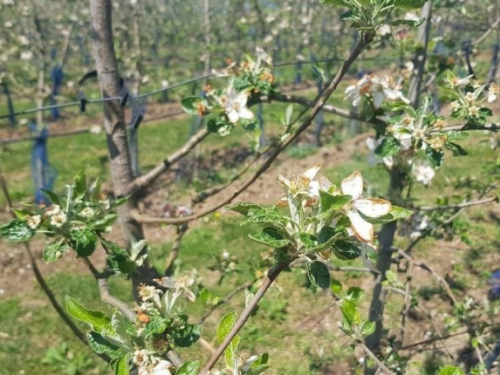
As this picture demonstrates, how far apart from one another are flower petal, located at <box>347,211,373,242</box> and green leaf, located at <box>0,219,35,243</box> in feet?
2.64

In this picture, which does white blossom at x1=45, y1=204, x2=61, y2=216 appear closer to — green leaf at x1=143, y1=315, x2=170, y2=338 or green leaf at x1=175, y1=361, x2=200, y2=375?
green leaf at x1=143, y1=315, x2=170, y2=338

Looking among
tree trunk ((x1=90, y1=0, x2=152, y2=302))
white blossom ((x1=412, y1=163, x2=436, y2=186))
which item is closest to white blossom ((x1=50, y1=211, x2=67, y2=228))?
tree trunk ((x1=90, y1=0, x2=152, y2=302))

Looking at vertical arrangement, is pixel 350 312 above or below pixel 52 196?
below

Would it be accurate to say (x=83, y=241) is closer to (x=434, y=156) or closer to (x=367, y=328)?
(x=367, y=328)

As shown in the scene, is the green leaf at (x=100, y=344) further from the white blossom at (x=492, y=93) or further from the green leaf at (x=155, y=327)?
the white blossom at (x=492, y=93)

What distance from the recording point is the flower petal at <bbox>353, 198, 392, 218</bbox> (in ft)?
2.57

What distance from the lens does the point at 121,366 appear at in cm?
91

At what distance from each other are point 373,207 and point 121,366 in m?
0.55

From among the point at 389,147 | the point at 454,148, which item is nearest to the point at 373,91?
the point at 389,147

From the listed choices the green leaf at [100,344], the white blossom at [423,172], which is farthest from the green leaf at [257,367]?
the white blossom at [423,172]

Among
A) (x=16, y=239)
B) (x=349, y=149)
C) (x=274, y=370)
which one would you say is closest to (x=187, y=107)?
(x=16, y=239)

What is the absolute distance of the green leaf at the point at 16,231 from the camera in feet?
3.89

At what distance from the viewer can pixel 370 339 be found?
2688 millimetres

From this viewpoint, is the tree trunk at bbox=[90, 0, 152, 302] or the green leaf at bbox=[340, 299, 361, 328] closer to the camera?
the green leaf at bbox=[340, 299, 361, 328]
